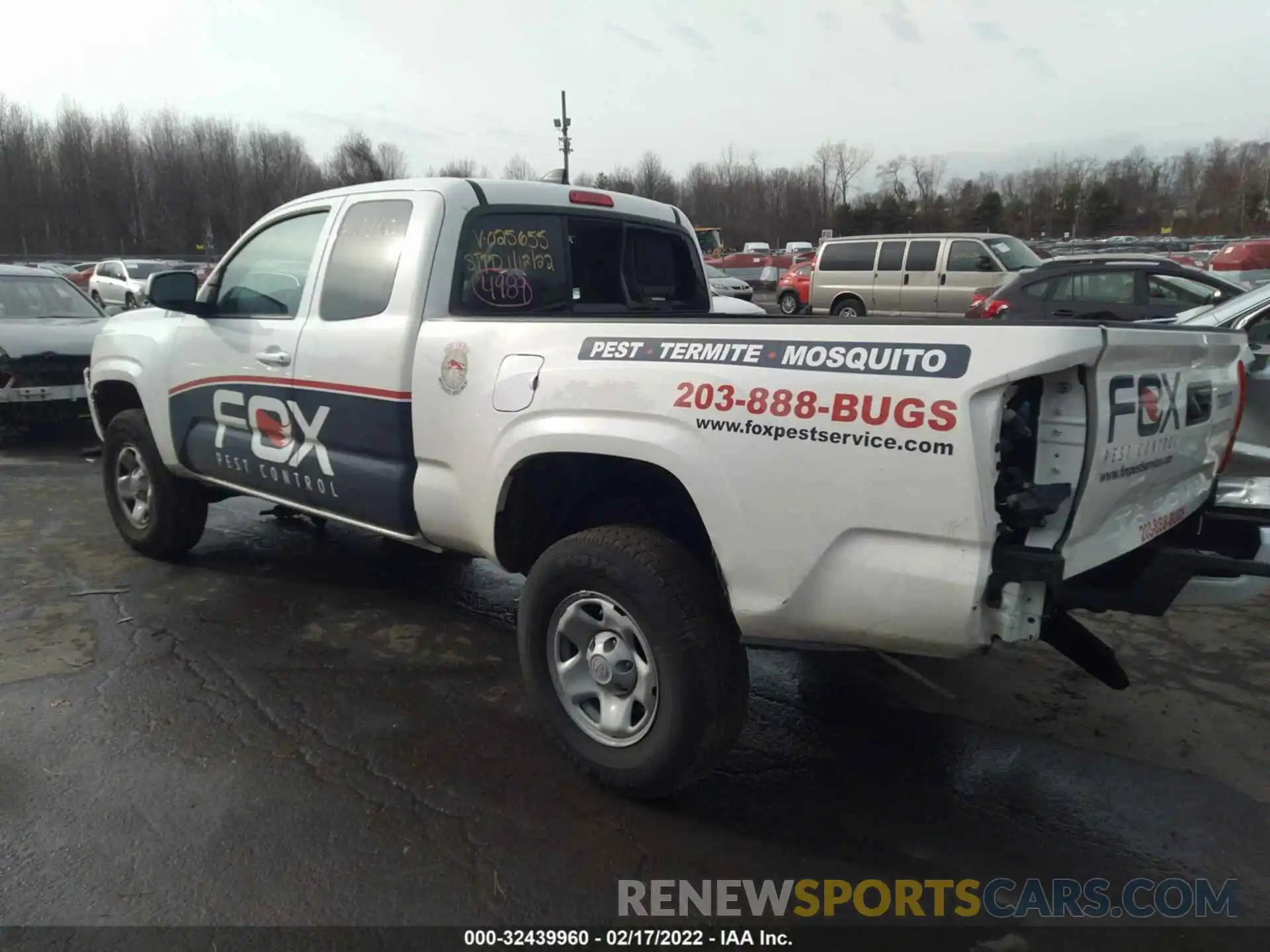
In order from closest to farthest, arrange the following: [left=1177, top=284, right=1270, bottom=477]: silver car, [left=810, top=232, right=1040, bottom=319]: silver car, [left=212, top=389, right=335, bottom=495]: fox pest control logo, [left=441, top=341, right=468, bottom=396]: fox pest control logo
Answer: [left=441, top=341, right=468, bottom=396]: fox pest control logo, [left=212, top=389, right=335, bottom=495]: fox pest control logo, [left=1177, top=284, right=1270, bottom=477]: silver car, [left=810, top=232, right=1040, bottom=319]: silver car

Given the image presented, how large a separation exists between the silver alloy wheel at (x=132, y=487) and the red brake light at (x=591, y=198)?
292 centimetres

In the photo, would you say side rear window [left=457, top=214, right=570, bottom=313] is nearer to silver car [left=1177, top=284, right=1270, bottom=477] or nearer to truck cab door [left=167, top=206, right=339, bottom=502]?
truck cab door [left=167, top=206, right=339, bottom=502]

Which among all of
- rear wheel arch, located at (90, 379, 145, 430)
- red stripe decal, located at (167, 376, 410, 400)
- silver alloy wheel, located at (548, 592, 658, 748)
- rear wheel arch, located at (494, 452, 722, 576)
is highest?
red stripe decal, located at (167, 376, 410, 400)

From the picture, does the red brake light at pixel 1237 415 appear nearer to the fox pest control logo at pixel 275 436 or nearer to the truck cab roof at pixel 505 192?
the truck cab roof at pixel 505 192

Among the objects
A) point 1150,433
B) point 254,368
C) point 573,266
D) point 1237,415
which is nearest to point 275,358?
point 254,368

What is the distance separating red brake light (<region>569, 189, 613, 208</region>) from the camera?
417 centimetres

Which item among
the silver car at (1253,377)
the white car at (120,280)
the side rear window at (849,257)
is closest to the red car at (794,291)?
the side rear window at (849,257)

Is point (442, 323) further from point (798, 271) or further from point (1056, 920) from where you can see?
point (798, 271)

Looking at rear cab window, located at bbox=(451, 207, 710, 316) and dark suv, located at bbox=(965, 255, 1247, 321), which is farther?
dark suv, located at bbox=(965, 255, 1247, 321)

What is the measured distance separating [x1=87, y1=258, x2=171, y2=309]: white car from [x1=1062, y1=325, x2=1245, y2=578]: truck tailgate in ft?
76.4

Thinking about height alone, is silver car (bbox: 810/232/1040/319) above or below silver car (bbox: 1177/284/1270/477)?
above

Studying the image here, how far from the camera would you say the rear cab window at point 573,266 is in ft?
12.1

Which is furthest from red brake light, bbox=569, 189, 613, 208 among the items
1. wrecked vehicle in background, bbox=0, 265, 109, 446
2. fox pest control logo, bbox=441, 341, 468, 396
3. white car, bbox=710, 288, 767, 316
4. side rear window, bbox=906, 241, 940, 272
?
side rear window, bbox=906, 241, 940, 272

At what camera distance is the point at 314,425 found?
388 centimetres
